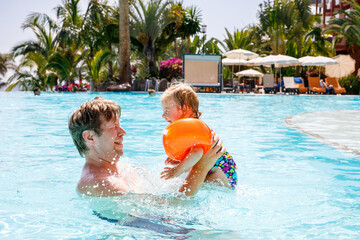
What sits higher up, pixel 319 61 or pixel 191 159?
pixel 319 61

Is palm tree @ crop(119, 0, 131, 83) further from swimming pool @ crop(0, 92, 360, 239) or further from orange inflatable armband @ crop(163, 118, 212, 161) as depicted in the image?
orange inflatable armband @ crop(163, 118, 212, 161)

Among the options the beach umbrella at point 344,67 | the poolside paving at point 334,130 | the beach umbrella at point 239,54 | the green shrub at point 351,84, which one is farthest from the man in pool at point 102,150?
the beach umbrella at point 344,67

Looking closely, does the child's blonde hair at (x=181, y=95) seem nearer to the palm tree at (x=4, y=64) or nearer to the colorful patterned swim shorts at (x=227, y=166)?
the colorful patterned swim shorts at (x=227, y=166)

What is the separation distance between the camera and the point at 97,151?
2680 mm

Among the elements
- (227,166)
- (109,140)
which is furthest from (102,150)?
(227,166)

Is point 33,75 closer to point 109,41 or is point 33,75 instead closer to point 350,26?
point 109,41

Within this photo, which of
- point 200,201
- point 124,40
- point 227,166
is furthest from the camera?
point 124,40

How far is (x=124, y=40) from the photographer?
24203 mm

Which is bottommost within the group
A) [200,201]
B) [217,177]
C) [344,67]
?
[200,201]

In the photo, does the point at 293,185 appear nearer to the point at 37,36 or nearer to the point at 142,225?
the point at 142,225

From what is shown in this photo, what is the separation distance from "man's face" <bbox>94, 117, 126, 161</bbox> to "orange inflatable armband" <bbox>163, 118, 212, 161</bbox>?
0.32 metres

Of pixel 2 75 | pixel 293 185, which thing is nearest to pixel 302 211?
pixel 293 185

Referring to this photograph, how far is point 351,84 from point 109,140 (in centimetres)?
2594

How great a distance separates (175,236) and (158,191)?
906 mm
